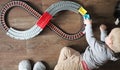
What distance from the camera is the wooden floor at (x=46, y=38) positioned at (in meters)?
1.48

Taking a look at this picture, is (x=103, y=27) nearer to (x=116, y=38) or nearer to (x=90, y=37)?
(x=90, y=37)

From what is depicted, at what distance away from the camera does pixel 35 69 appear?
4.83 ft

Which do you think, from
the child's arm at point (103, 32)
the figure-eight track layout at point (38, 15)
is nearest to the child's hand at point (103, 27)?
the child's arm at point (103, 32)

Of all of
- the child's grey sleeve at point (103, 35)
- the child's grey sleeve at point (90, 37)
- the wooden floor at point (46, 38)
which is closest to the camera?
the child's grey sleeve at point (90, 37)

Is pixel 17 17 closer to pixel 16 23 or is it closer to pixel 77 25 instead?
pixel 16 23

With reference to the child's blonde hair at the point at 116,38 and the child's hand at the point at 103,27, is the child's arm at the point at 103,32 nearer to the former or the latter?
the child's hand at the point at 103,27

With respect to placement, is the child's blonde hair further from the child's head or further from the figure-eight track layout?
the figure-eight track layout

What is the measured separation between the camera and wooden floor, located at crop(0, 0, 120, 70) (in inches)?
58.4

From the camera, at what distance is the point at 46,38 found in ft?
4.94

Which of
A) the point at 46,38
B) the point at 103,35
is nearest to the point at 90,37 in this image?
the point at 103,35

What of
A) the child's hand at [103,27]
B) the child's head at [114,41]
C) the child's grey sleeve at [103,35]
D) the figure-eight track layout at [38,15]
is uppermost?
the figure-eight track layout at [38,15]

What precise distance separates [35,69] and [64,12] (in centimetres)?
43

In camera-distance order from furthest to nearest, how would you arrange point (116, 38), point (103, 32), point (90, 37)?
1. point (103, 32)
2. point (90, 37)
3. point (116, 38)

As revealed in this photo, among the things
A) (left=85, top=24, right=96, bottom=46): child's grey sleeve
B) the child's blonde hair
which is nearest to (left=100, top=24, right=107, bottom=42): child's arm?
(left=85, top=24, right=96, bottom=46): child's grey sleeve
